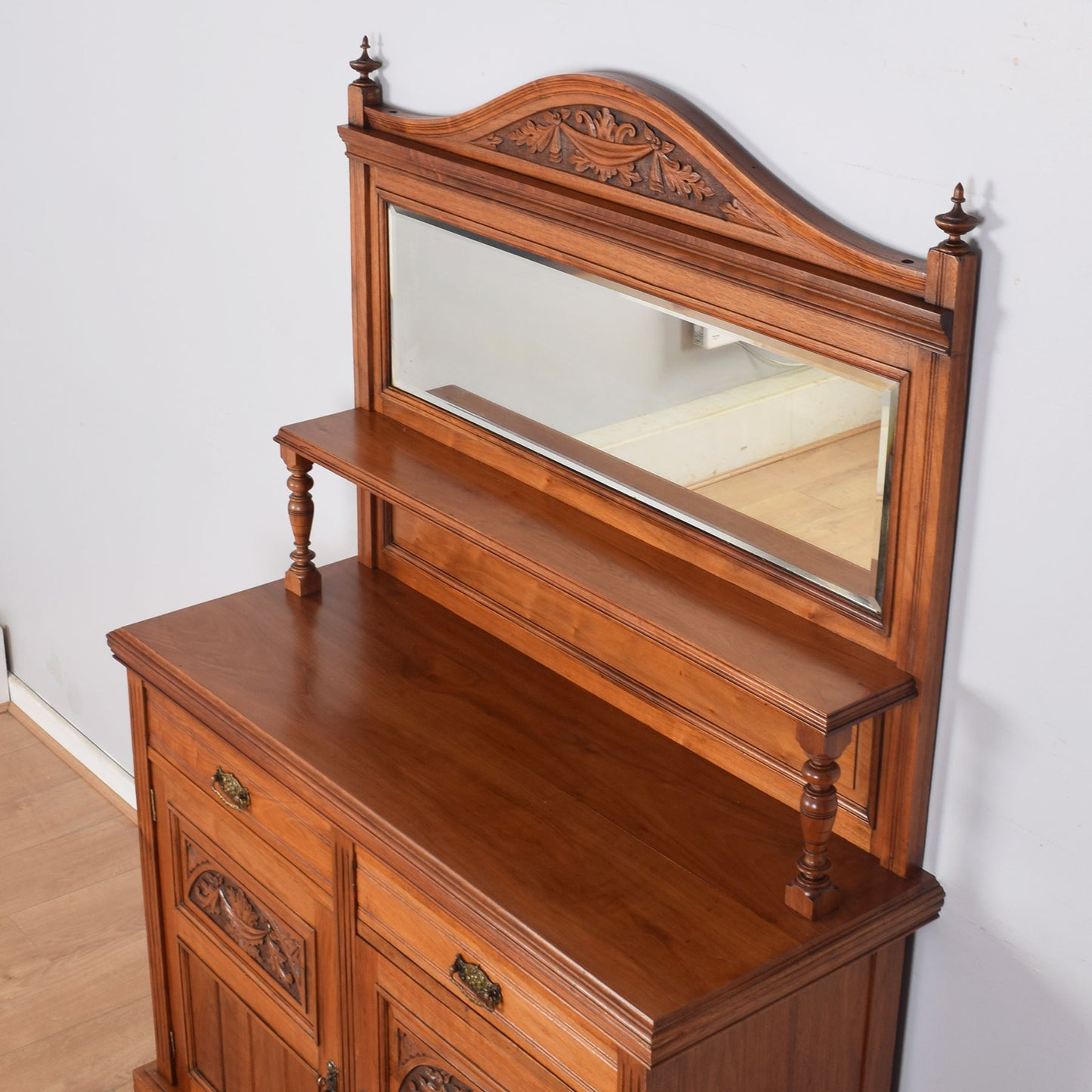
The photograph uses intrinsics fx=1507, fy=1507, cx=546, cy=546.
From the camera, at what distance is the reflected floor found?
4.97 feet

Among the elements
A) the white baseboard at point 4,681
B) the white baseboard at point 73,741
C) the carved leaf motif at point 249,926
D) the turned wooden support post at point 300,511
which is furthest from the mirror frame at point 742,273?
the white baseboard at point 4,681

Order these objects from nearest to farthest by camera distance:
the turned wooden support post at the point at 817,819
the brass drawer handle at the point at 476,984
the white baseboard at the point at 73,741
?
the turned wooden support post at the point at 817,819 → the brass drawer handle at the point at 476,984 → the white baseboard at the point at 73,741

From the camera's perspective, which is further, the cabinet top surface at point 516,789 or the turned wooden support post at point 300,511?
the turned wooden support post at point 300,511

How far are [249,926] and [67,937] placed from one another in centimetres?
98

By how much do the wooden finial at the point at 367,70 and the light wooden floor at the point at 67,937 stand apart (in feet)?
5.49

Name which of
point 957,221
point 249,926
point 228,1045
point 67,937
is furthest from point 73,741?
point 957,221

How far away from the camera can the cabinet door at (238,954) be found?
6.40 ft

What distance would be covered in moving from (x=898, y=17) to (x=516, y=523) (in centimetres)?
73

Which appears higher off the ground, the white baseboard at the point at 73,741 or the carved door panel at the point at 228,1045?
the carved door panel at the point at 228,1045

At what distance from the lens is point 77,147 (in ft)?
8.91

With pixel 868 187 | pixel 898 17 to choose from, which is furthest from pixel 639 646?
pixel 898 17

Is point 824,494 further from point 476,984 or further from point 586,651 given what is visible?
point 476,984

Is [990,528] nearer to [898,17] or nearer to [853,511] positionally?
[853,511]

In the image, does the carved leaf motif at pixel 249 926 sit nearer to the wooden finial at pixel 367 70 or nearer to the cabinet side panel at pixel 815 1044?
the cabinet side panel at pixel 815 1044
